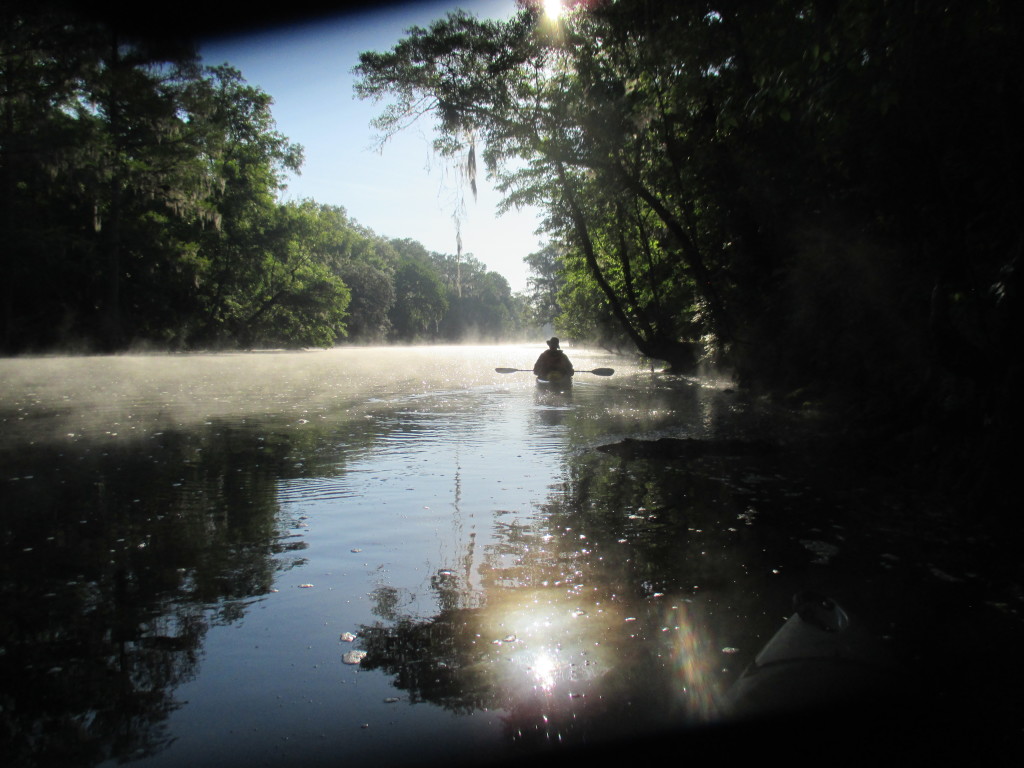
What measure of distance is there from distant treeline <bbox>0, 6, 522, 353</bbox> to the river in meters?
18.0

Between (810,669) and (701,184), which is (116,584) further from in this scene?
(701,184)

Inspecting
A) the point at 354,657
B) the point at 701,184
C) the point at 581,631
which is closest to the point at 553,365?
the point at 701,184

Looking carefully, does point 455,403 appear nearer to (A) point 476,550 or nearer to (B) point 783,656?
(A) point 476,550

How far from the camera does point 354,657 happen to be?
10.7 ft

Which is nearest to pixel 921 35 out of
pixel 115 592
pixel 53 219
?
pixel 115 592

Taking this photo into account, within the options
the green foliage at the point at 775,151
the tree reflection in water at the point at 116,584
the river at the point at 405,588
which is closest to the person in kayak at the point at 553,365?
the green foliage at the point at 775,151

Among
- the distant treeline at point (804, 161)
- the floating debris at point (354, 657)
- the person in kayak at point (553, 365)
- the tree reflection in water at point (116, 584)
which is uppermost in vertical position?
the distant treeline at point (804, 161)

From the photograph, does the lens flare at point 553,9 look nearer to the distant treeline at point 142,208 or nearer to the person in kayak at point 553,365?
the person in kayak at point 553,365

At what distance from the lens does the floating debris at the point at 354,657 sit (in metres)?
3.23

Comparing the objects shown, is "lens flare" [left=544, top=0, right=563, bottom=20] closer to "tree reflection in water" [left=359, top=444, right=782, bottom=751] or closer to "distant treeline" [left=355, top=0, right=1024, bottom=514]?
"distant treeline" [left=355, top=0, right=1024, bottom=514]

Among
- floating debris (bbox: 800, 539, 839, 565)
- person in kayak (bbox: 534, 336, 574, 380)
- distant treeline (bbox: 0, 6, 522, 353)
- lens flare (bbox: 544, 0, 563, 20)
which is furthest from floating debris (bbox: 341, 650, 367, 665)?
distant treeline (bbox: 0, 6, 522, 353)

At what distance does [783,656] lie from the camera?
3082 mm

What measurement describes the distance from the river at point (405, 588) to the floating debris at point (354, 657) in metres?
0.01

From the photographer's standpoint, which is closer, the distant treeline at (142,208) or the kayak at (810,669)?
the kayak at (810,669)
